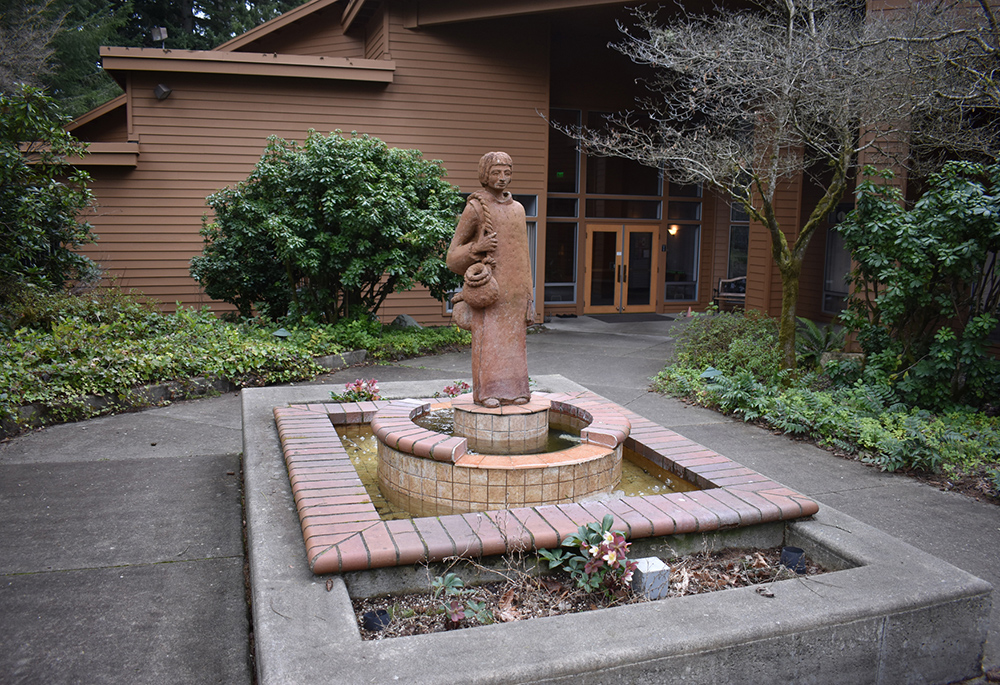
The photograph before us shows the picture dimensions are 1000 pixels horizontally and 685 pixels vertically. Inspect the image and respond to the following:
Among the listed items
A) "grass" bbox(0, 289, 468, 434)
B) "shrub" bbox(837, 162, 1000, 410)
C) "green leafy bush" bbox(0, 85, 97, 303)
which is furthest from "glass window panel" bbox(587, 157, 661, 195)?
"green leafy bush" bbox(0, 85, 97, 303)

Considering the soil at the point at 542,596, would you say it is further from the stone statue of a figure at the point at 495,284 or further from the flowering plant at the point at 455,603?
the stone statue of a figure at the point at 495,284

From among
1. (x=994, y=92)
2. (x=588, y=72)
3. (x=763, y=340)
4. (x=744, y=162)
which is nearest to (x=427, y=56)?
(x=588, y=72)

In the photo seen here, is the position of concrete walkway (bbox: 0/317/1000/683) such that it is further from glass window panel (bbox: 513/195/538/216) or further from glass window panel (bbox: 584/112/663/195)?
glass window panel (bbox: 584/112/663/195)

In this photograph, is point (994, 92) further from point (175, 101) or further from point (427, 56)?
point (175, 101)

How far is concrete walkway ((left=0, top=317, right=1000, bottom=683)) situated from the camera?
297 cm

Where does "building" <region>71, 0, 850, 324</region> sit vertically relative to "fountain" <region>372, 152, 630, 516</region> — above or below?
above

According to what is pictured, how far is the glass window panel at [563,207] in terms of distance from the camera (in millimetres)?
16594

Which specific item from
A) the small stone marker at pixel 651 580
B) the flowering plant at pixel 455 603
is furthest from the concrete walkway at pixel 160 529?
the small stone marker at pixel 651 580

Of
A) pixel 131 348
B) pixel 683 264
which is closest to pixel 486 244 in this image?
pixel 131 348

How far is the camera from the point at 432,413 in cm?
506

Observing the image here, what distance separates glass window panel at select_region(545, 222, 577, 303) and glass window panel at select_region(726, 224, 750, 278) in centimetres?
425

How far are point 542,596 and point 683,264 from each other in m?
15.9

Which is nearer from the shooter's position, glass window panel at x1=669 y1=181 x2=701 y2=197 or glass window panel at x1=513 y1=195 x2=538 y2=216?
glass window panel at x1=513 y1=195 x2=538 y2=216

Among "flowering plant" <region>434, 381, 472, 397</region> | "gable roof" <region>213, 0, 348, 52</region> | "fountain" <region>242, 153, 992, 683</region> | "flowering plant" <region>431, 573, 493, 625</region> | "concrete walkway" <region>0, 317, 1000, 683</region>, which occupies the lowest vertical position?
"concrete walkway" <region>0, 317, 1000, 683</region>
